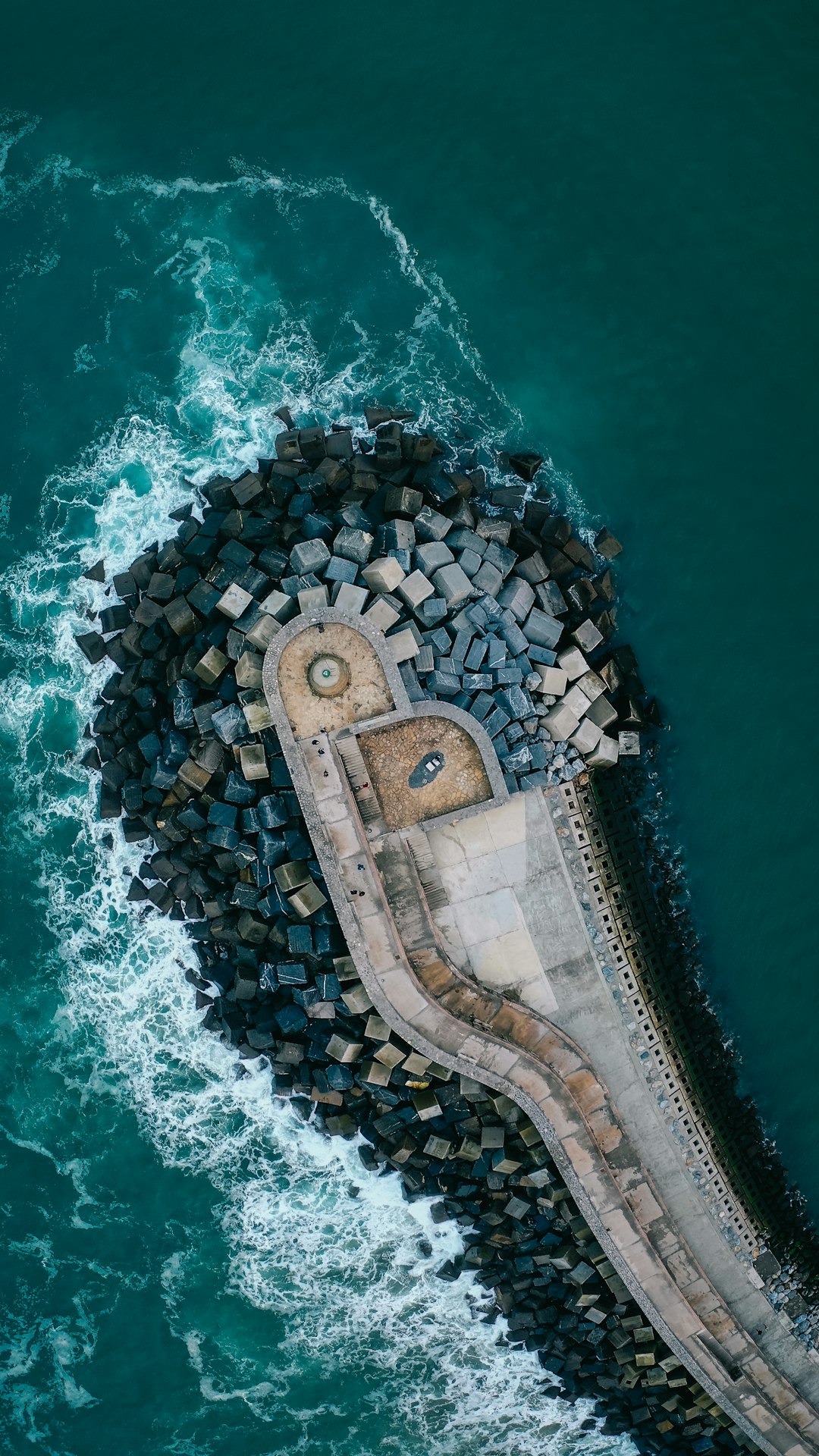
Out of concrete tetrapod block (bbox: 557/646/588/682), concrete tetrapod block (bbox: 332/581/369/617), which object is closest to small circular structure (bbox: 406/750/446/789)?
concrete tetrapod block (bbox: 332/581/369/617)

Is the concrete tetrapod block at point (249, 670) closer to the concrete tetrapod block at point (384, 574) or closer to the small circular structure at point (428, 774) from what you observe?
the concrete tetrapod block at point (384, 574)

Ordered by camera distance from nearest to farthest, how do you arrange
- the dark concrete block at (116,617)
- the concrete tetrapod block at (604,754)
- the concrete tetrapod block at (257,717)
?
1. the concrete tetrapod block at (257,717)
2. the concrete tetrapod block at (604,754)
3. the dark concrete block at (116,617)

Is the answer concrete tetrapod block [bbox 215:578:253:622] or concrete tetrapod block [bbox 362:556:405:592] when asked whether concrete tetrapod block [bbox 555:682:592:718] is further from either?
concrete tetrapod block [bbox 215:578:253:622]

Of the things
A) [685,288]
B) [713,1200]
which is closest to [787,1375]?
[713,1200]

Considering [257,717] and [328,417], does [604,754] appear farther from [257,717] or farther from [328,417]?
[328,417]

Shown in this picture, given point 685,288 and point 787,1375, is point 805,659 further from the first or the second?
point 787,1375

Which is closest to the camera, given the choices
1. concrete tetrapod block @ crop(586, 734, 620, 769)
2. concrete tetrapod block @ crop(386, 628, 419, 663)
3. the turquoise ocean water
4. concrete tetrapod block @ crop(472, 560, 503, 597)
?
concrete tetrapod block @ crop(386, 628, 419, 663)

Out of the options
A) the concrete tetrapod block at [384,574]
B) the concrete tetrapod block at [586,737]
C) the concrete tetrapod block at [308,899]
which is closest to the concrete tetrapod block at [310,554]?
the concrete tetrapod block at [384,574]
